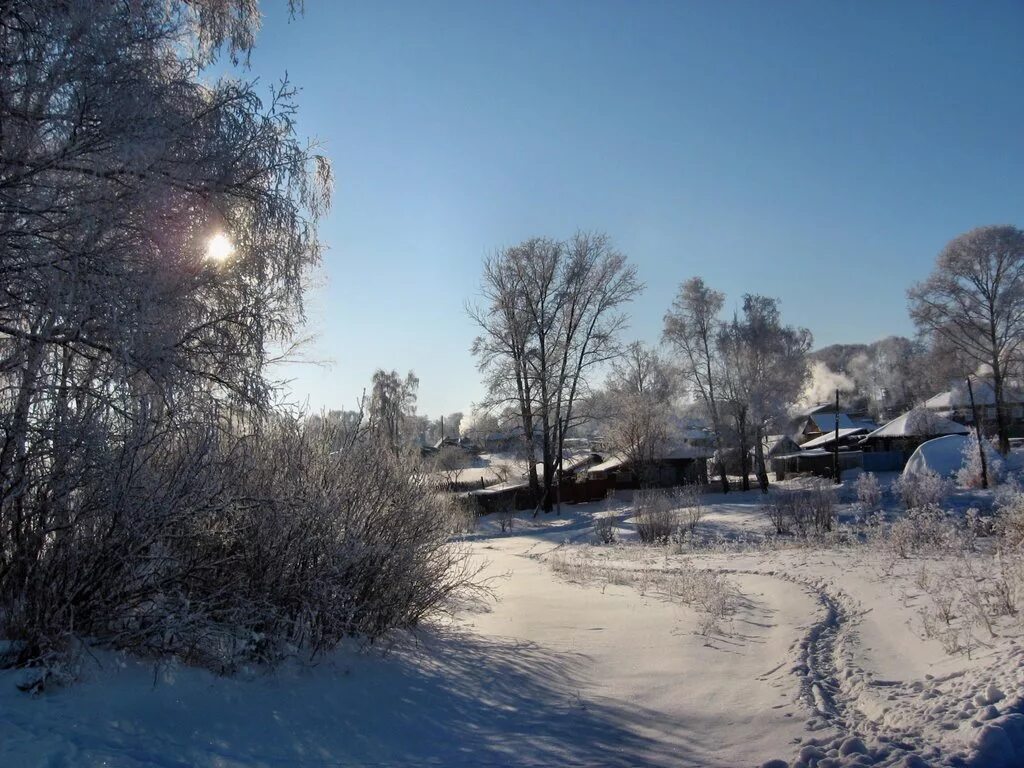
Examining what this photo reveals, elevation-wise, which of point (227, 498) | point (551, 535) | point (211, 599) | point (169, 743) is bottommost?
point (551, 535)

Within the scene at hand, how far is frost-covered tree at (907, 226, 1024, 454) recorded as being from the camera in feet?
108

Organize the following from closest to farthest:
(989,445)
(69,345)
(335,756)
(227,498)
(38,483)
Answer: (335,756)
(38,483)
(227,498)
(69,345)
(989,445)

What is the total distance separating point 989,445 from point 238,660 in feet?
105

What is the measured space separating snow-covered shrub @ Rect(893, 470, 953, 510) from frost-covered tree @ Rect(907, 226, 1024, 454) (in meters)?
12.2

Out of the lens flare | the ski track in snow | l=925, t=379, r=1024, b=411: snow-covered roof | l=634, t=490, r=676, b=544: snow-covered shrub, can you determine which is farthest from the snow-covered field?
l=925, t=379, r=1024, b=411: snow-covered roof

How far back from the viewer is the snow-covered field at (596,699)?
404 cm

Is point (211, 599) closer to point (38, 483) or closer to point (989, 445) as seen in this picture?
point (38, 483)

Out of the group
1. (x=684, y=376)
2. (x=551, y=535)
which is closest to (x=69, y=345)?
(x=551, y=535)

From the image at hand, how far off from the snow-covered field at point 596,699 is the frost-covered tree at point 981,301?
2989 cm

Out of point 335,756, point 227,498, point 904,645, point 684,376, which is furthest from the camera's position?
point 684,376

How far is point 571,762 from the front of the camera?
441cm

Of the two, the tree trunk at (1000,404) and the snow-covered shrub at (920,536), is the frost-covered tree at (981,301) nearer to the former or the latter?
the tree trunk at (1000,404)

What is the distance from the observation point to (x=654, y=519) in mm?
21922

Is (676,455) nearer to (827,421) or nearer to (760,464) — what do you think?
(760,464)
